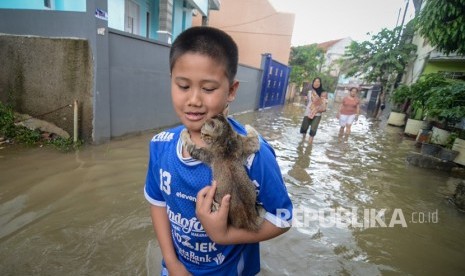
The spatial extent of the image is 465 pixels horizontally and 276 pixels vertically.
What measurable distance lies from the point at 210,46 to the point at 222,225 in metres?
0.75

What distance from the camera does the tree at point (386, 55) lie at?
694 inches

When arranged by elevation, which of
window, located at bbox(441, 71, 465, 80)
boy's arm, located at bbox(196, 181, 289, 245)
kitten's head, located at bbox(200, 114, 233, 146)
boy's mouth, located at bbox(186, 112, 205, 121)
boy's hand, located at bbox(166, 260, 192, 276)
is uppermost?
window, located at bbox(441, 71, 465, 80)

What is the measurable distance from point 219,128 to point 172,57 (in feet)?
1.30

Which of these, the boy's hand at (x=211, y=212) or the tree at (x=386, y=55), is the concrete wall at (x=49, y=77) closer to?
the boy's hand at (x=211, y=212)

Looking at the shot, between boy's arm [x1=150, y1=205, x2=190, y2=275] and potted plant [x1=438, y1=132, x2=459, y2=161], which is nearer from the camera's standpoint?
boy's arm [x1=150, y1=205, x2=190, y2=275]

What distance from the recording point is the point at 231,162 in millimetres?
1137

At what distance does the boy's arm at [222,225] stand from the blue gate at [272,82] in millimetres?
14398

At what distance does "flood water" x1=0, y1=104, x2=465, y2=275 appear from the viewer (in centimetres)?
268

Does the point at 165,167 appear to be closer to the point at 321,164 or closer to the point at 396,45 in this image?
the point at 321,164

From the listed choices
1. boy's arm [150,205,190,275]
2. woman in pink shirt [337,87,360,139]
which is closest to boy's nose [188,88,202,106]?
boy's arm [150,205,190,275]

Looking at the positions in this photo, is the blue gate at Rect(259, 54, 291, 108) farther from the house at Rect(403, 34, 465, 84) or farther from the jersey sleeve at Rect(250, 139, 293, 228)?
the jersey sleeve at Rect(250, 139, 293, 228)

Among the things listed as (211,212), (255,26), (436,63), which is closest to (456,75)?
(436,63)

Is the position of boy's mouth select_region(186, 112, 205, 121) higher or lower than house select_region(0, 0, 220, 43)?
lower

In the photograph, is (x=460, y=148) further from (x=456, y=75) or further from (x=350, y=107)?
(x=456, y=75)
